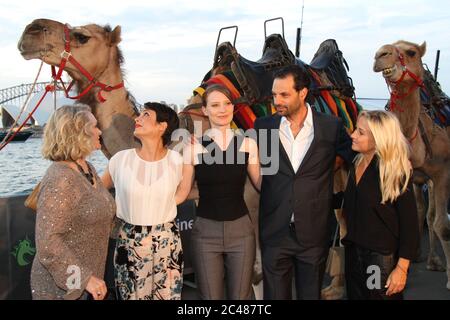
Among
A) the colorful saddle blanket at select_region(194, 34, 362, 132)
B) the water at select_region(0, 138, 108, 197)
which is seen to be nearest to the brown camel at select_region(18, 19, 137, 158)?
the water at select_region(0, 138, 108, 197)

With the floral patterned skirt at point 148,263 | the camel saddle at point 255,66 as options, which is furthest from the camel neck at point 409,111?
the floral patterned skirt at point 148,263

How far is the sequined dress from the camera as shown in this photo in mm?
2400

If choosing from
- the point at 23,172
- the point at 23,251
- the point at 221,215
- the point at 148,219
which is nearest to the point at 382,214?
the point at 221,215

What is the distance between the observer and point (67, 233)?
2.50 metres

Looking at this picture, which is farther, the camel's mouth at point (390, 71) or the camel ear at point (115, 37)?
the camel's mouth at point (390, 71)

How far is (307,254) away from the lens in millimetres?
2971

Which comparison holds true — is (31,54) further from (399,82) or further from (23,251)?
(399,82)

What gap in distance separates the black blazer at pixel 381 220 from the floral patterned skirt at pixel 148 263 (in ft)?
3.46

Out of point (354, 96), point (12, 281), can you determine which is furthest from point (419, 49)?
point (12, 281)

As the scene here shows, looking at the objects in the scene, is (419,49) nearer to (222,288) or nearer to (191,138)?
(191,138)

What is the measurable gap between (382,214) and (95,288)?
62.5 inches

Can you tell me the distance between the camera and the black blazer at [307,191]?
2930 millimetres

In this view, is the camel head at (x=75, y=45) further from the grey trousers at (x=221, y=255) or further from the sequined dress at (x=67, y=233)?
the grey trousers at (x=221, y=255)
